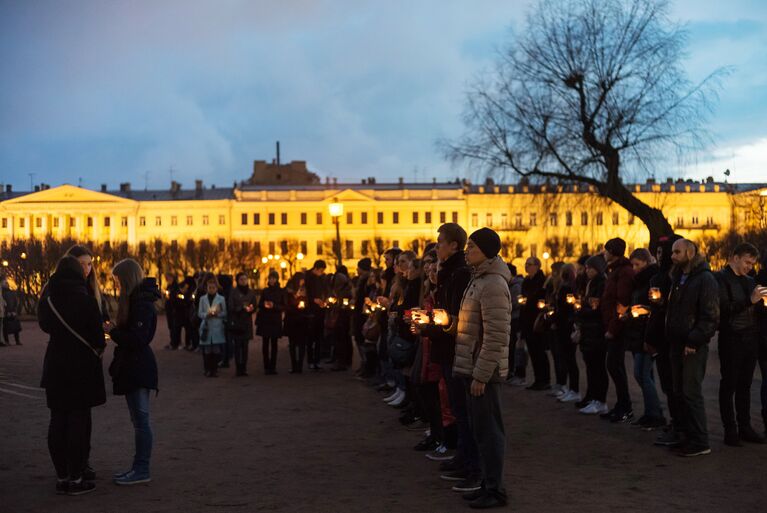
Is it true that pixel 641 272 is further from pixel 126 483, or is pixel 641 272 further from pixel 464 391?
pixel 126 483

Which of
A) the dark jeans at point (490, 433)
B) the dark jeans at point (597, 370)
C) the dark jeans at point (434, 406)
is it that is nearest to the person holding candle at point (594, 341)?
the dark jeans at point (597, 370)

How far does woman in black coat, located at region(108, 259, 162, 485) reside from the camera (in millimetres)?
8438

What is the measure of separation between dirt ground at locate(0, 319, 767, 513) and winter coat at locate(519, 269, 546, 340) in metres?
1.45

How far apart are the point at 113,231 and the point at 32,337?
8377 cm

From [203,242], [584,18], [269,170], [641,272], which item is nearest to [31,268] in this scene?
[203,242]

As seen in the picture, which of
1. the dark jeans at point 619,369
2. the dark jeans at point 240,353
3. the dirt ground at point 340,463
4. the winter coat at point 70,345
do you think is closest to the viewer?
the dirt ground at point 340,463

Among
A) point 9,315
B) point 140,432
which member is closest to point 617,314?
point 140,432

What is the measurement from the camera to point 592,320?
40.8ft

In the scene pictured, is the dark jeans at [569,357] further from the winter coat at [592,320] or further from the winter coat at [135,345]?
the winter coat at [135,345]

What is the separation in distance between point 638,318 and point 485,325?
4.67 metres

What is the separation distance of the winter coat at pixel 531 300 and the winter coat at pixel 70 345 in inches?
343

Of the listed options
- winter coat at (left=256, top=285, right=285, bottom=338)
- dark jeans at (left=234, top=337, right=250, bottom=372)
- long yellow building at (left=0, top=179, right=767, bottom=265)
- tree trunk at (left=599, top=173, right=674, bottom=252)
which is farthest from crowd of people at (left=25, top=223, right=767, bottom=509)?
long yellow building at (left=0, top=179, right=767, bottom=265)

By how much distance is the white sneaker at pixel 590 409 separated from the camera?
12.4 meters

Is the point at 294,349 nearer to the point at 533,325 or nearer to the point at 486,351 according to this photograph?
the point at 533,325
